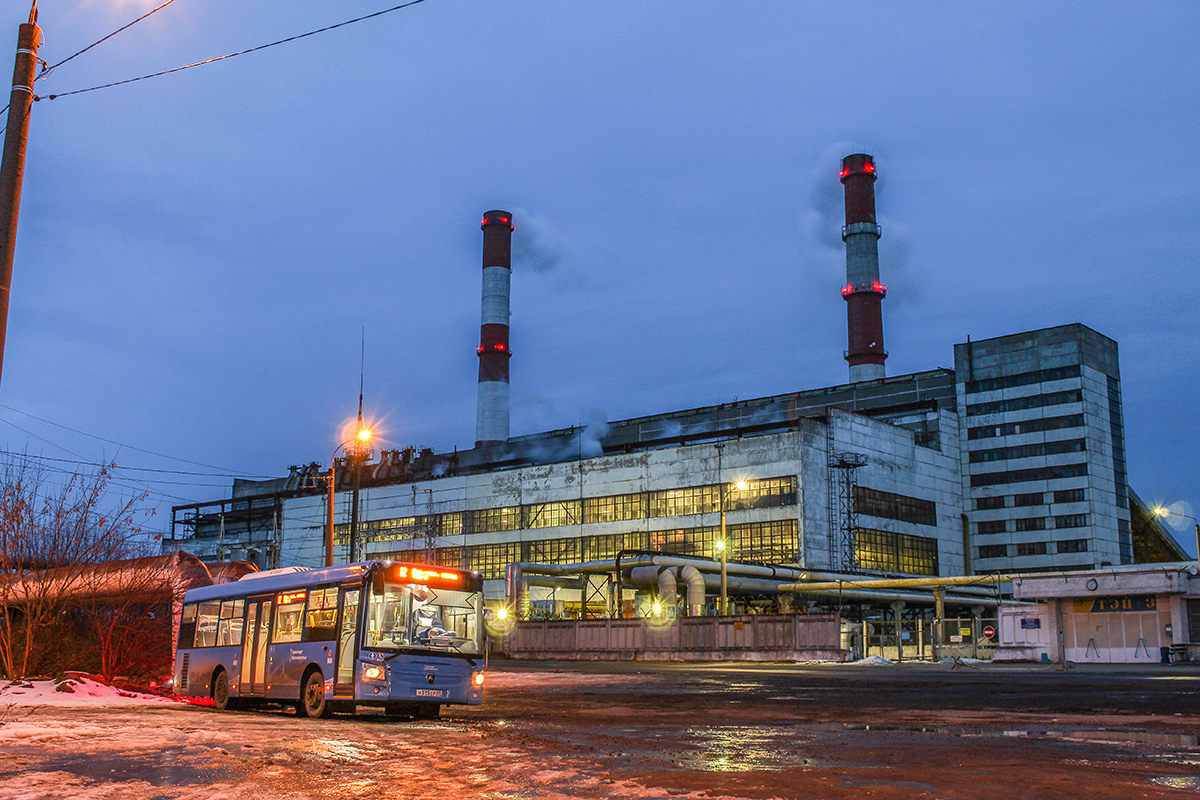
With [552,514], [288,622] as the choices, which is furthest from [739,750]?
[552,514]

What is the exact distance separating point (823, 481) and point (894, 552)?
34.0ft

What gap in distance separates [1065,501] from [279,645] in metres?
83.4

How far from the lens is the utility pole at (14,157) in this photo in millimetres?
9312

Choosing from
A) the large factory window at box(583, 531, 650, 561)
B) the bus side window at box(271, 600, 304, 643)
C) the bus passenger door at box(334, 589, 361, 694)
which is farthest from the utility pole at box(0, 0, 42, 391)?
the large factory window at box(583, 531, 650, 561)

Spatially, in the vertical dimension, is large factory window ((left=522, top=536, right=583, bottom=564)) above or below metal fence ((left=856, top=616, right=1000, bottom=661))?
above

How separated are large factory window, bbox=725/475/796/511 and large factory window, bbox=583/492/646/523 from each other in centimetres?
700

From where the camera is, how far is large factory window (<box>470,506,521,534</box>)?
81812 mm

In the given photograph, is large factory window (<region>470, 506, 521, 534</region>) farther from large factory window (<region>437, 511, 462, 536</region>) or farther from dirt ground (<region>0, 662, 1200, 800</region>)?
dirt ground (<region>0, 662, 1200, 800</region>)

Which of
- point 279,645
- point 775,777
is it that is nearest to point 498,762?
point 775,777

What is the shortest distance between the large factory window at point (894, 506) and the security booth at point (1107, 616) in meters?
28.1

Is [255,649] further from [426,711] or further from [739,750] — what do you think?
[739,750]

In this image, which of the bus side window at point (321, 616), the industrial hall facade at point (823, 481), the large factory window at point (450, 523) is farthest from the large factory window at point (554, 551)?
the bus side window at point (321, 616)

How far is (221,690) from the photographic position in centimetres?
1989

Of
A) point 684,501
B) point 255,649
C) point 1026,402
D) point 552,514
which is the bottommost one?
point 255,649
